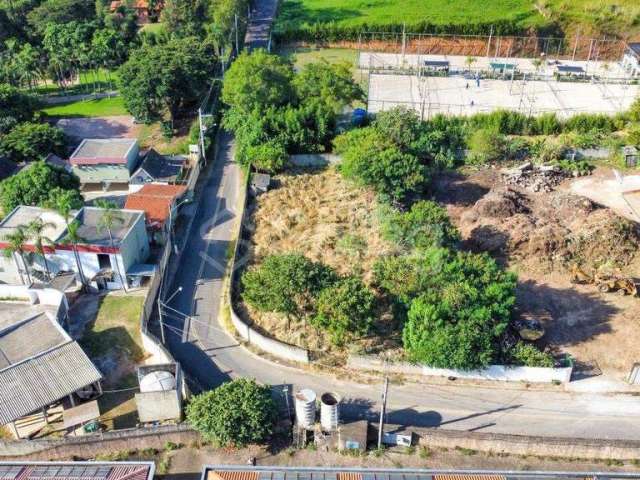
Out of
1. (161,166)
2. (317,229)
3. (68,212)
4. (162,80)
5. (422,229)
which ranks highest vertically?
(162,80)

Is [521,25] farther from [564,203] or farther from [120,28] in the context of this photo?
[120,28]

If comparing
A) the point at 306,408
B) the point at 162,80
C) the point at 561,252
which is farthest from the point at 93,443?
the point at 162,80

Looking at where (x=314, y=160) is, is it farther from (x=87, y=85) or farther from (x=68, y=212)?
(x=87, y=85)

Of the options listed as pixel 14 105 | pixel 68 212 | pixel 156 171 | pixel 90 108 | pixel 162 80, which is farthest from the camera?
pixel 90 108

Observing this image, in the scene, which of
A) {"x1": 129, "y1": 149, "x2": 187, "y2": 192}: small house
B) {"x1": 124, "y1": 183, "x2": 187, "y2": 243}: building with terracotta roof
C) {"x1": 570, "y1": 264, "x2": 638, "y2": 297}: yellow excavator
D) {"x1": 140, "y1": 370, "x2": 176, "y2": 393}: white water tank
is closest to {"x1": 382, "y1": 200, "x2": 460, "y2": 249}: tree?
{"x1": 570, "y1": 264, "x2": 638, "y2": 297}: yellow excavator

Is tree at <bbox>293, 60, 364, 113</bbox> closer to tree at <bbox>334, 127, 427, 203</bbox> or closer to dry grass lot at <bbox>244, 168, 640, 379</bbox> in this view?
dry grass lot at <bbox>244, 168, 640, 379</bbox>

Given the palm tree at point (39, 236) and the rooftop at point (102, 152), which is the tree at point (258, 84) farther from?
the palm tree at point (39, 236)

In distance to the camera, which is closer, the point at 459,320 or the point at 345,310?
the point at 459,320
